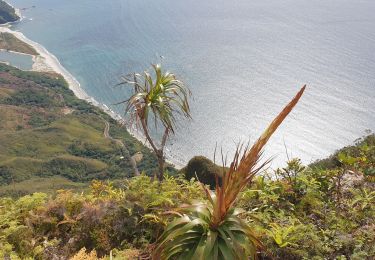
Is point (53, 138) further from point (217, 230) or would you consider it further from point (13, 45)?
point (217, 230)

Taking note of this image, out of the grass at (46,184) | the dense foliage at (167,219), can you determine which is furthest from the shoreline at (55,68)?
the dense foliage at (167,219)

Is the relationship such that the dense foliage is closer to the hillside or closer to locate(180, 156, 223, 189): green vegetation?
locate(180, 156, 223, 189): green vegetation

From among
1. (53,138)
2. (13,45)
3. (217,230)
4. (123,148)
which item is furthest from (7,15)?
(217,230)

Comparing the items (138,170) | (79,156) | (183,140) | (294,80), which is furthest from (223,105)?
(79,156)

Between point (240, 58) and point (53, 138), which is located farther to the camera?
point (240, 58)

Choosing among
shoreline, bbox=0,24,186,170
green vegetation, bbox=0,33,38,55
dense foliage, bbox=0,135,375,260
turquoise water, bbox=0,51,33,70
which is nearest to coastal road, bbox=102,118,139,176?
shoreline, bbox=0,24,186,170
